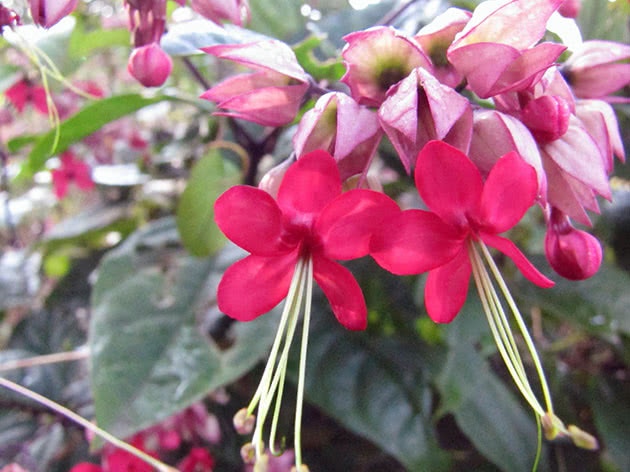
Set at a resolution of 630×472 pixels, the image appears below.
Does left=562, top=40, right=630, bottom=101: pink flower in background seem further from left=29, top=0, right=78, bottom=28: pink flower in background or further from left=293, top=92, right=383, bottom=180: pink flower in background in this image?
left=29, top=0, right=78, bottom=28: pink flower in background

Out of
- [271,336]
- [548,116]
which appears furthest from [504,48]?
[271,336]

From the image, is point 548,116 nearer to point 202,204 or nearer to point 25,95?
point 202,204

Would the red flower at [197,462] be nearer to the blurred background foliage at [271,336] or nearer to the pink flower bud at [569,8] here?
the blurred background foliage at [271,336]

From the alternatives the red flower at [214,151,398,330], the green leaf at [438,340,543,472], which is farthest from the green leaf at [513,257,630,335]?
the red flower at [214,151,398,330]

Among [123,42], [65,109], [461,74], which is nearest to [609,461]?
[461,74]

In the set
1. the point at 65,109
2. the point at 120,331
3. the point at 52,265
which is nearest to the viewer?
the point at 120,331

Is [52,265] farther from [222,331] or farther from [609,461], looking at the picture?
[609,461]
